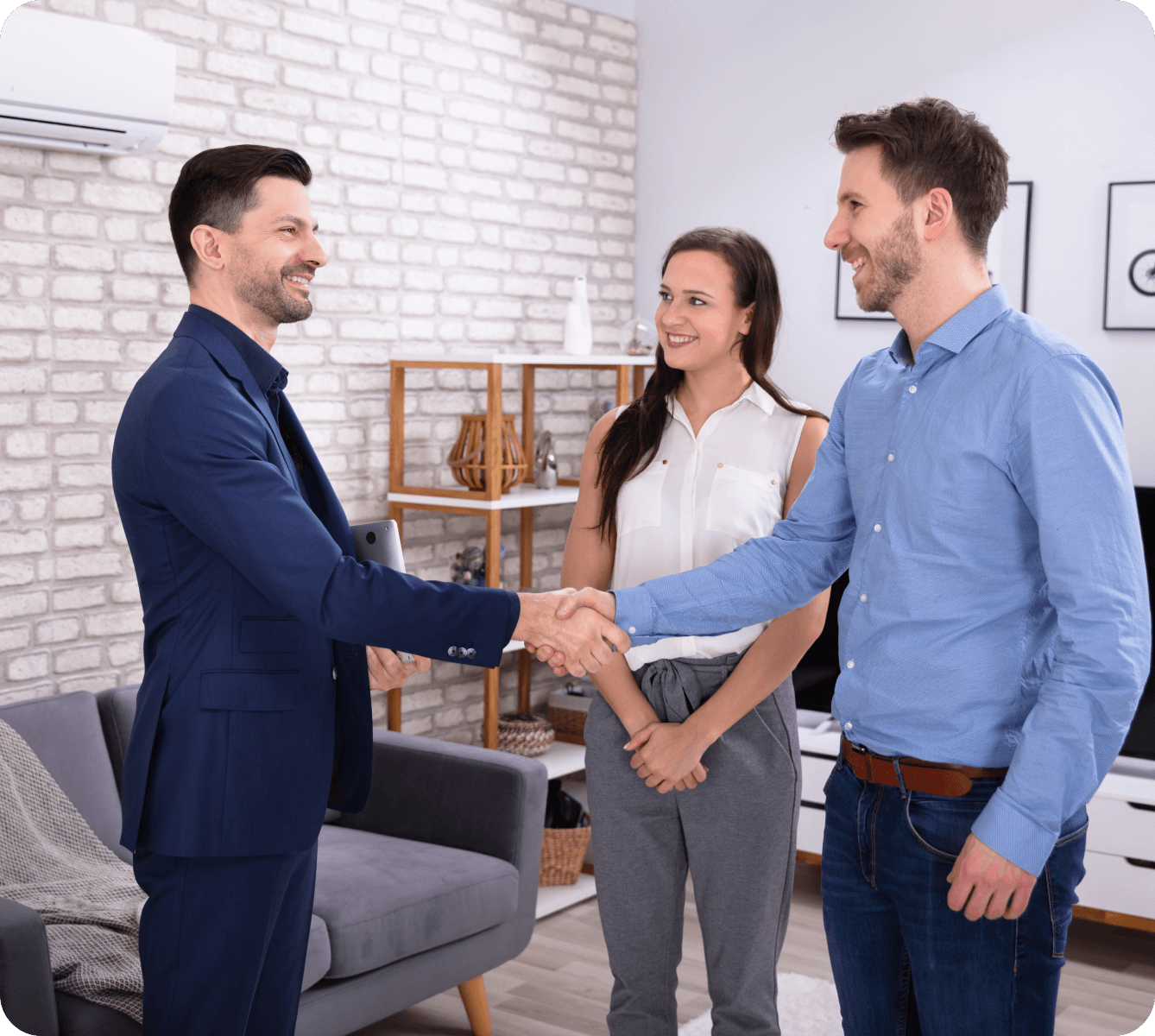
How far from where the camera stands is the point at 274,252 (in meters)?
1.78

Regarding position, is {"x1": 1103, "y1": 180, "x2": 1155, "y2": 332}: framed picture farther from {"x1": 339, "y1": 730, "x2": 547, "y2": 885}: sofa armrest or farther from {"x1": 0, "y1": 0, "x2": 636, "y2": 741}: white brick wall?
{"x1": 339, "y1": 730, "x2": 547, "y2": 885}: sofa armrest

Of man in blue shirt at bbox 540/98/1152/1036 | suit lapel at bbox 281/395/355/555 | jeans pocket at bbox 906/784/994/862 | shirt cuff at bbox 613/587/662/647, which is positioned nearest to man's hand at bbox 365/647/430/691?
suit lapel at bbox 281/395/355/555

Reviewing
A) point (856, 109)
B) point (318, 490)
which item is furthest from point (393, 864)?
point (856, 109)

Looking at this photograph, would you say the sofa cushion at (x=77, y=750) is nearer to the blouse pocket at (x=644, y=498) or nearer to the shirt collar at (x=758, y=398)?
the blouse pocket at (x=644, y=498)

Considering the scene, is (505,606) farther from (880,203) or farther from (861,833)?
(880,203)

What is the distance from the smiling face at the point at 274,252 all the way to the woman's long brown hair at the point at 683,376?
1.97ft

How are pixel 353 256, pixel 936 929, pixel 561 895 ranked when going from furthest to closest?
pixel 561 895, pixel 353 256, pixel 936 929

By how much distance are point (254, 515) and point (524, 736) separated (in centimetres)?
244

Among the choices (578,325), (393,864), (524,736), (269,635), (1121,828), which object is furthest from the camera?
(578,325)

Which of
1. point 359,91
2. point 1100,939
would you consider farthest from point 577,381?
point 1100,939

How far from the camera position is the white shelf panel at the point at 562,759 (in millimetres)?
3865

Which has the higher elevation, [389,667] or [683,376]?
[683,376]

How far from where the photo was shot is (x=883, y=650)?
1502 mm

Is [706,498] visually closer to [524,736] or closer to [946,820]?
[946,820]
